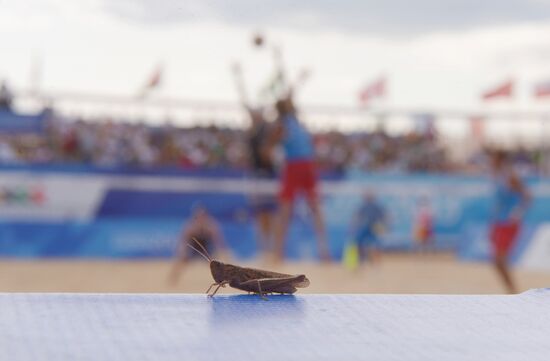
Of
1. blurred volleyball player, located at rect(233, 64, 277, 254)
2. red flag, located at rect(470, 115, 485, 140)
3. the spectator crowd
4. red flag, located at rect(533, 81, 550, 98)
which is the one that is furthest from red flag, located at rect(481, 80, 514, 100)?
blurred volleyball player, located at rect(233, 64, 277, 254)

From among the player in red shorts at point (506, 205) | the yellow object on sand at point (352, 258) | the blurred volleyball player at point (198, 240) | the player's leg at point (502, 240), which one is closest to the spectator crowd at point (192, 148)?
the blurred volleyball player at point (198, 240)

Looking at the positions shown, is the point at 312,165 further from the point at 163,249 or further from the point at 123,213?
the point at 123,213

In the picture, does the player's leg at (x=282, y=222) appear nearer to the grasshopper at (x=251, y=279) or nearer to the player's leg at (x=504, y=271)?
the player's leg at (x=504, y=271)

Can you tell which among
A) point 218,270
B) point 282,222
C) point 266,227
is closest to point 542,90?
point 266,227

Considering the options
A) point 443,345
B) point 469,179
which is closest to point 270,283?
point 443,345

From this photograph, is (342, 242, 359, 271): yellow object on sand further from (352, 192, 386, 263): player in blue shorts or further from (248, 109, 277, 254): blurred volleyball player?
(248, 109, 277, 254): blurred volleyball player
